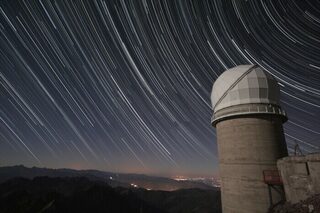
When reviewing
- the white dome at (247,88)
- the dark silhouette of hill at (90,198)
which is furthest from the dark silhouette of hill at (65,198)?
the white dome at (247,88)

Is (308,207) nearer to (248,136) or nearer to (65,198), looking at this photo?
(248,136)

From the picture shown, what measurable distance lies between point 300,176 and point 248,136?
405 centimetres

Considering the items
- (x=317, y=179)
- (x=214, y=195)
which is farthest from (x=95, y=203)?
(x=317, y=179)

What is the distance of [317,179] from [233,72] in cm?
1049

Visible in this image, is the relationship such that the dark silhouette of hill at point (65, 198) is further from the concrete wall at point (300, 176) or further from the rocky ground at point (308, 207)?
the rocky ground at point (308, 207)

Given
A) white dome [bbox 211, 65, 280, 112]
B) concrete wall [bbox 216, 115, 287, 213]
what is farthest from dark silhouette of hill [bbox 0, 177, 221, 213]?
white dome [bbox 211, 65, 280, 112]

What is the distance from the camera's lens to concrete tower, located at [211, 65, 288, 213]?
15.5 m

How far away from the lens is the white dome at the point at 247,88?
17555mm

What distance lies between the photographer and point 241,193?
15.5 metres

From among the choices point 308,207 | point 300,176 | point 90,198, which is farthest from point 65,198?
point 308,207

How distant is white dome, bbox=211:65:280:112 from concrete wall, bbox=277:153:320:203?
5049mm

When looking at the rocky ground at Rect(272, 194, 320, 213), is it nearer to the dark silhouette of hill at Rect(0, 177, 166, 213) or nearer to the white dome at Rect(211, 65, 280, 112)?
the white dome at Rect(211, 65, 280, 112)

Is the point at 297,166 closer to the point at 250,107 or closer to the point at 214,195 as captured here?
the point at 250,107

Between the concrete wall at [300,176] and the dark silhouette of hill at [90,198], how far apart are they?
51329mm
